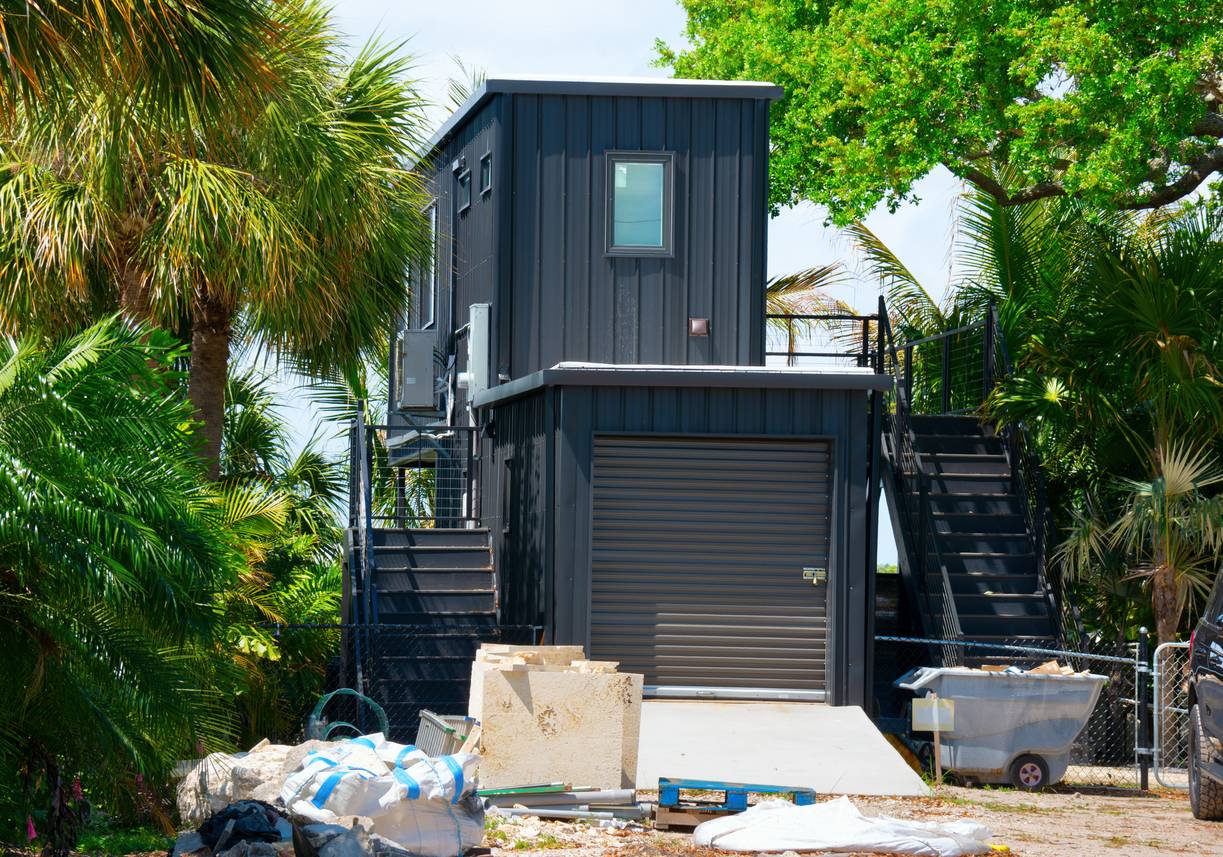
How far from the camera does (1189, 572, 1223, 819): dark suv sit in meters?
11.2

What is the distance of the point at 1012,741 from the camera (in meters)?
13.3

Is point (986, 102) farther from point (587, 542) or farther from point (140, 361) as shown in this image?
point (140, 361)

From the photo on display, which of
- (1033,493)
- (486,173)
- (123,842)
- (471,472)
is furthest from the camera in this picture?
(471,472)

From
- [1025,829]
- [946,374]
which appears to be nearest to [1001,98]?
[946,374]

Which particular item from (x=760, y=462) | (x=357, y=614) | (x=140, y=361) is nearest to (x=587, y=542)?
(x=760, y=462)

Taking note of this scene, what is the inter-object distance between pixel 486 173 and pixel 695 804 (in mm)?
9199

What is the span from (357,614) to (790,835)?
7.44m

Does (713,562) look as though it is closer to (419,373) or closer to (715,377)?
(715,377)

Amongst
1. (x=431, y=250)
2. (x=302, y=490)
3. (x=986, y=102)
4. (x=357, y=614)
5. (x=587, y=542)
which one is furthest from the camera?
(x=302, y=490)

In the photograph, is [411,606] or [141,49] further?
[411,606]

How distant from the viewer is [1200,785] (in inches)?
466

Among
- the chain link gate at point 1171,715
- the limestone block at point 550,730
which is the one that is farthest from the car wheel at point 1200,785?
the limestone block at point 550,730

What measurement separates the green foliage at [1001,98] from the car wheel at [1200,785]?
318 inches

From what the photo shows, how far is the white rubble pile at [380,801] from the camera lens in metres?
8.96
